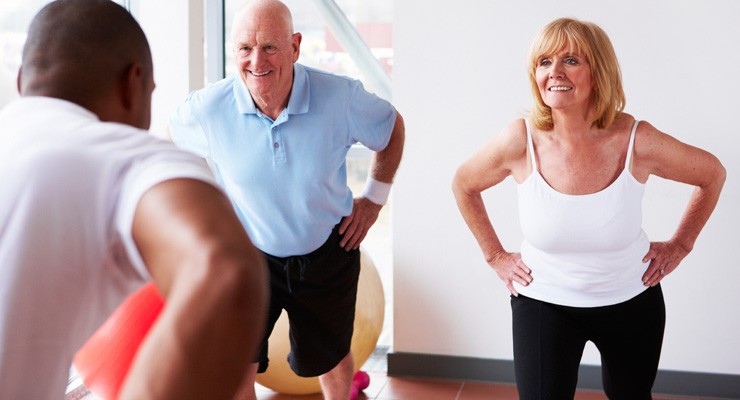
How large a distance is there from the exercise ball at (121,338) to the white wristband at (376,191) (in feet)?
7.64

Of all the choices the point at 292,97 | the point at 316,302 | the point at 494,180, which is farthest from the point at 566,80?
the point at 316,302

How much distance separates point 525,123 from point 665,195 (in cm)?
147

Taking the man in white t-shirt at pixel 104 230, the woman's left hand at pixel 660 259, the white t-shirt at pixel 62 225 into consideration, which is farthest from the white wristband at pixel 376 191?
the white t-shirt at pixel 62 225

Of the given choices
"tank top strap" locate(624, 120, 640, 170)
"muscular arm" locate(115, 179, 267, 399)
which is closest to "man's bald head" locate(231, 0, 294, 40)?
"tank top strap" locate(624, 120, 640, 170)

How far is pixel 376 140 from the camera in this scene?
3.13 m

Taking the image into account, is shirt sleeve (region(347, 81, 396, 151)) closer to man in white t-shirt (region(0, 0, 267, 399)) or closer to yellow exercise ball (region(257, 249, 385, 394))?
yellow exercise ball (region(257, 249, 385, 394))

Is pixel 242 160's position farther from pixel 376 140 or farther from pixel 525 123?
pixel 525 123

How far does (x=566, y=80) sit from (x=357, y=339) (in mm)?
1745

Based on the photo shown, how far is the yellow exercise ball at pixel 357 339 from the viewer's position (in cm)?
385

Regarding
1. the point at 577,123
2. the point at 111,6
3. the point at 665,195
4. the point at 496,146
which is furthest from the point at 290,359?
the point at 111,6

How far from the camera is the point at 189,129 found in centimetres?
303

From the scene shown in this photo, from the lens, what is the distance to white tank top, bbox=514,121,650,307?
8.34 ft

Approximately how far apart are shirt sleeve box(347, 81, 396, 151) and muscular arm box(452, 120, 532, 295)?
12.3 inches

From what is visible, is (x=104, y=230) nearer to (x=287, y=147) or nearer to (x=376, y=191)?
(x=287, y=147)
